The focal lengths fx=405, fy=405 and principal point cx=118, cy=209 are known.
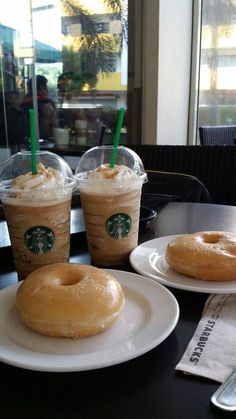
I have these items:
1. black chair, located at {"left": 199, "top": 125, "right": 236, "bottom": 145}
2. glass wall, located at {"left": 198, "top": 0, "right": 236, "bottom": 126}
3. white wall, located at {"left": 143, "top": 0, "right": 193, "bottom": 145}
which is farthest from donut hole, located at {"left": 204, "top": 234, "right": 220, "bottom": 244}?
glass wall, located at {"left": 198, "top": 0, "right": 236, "bottom": 126}

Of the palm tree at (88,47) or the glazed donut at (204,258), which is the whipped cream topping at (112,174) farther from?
the palm tree at (88,47)

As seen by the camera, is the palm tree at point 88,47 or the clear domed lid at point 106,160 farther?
the palm tree at point 88,47

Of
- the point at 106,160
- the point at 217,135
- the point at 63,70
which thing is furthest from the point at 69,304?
the point at 63,70

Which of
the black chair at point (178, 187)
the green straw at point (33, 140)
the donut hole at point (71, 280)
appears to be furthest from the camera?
the black chair at point (178, 187)

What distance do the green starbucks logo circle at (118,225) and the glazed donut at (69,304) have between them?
202 mm

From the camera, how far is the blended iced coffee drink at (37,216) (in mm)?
654

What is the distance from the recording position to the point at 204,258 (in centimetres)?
65

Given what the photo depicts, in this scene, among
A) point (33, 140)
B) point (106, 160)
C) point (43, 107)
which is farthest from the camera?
point (43, 107)

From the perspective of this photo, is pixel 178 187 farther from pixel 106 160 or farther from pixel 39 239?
pixel 39 239

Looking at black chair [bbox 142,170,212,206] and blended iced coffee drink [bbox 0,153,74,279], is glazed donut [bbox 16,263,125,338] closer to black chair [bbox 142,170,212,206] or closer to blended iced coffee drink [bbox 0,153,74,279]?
blended iced coffee drink [bbox 0,153,74,279]

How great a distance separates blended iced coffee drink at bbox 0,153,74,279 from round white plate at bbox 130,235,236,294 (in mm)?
143

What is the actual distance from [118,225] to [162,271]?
118 millimetres

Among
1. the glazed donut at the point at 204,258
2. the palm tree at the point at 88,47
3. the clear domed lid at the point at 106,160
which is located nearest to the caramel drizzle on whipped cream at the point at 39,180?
the clear domed lid at the point at 106,160

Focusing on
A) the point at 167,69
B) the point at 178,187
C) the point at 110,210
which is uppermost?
the point at 167,69
